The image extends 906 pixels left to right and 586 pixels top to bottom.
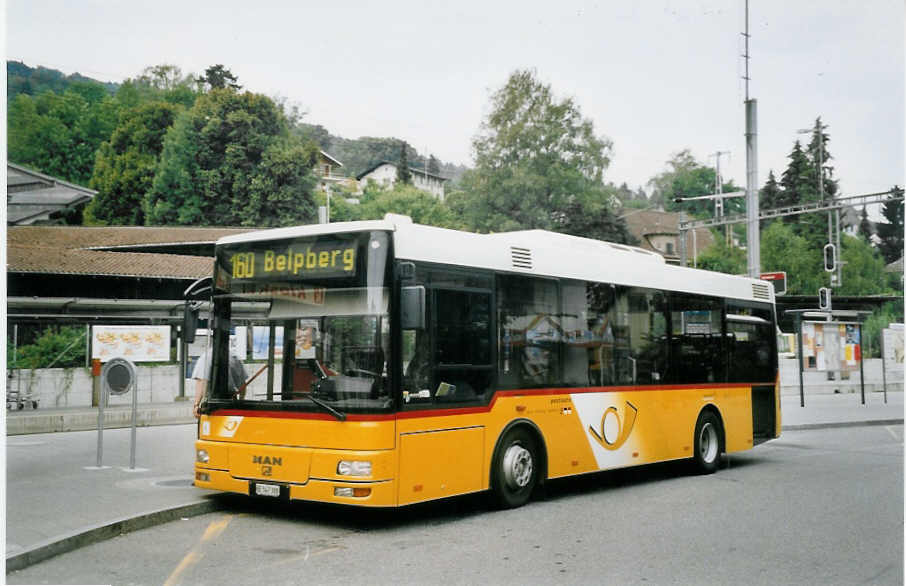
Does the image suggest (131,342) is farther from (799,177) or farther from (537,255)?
(799,177)

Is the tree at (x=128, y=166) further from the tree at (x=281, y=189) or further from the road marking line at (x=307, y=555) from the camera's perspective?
the road marking line at (x=307, y=555)

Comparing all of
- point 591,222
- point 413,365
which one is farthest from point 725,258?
point 413,365

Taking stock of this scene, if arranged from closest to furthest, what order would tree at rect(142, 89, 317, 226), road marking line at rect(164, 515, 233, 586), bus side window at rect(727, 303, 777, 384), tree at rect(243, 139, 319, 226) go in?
road marking line at rect(164, 515, 233, 586), bus side window at rect(727, 303, 777, 384), tree at rect(243, 139, 319, 226), tree at rect(142, 89, 317, 226)

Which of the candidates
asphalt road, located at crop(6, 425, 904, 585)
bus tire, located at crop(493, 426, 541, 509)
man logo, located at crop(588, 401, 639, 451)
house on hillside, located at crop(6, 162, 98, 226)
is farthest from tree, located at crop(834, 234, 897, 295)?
bus tire, located at crop(493, 426, 541, 509)

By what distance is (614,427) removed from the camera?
38.1 ft

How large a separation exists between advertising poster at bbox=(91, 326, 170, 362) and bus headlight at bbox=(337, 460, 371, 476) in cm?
1526

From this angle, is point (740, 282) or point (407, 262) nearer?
point (407, 262)

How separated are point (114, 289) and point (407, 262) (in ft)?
68.5

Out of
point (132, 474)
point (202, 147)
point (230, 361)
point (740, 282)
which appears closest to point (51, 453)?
point (132, 474)

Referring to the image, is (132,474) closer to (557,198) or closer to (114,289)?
(114,289)

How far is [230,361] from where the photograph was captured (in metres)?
9.41

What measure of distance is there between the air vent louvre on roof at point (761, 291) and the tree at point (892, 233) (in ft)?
213

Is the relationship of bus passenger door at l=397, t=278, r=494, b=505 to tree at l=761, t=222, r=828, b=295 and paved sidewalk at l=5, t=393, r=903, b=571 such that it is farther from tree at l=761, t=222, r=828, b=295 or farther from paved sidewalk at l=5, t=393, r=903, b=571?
tree at l=761, t=222, r=828, b=295

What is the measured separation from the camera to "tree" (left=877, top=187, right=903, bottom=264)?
75.9m
